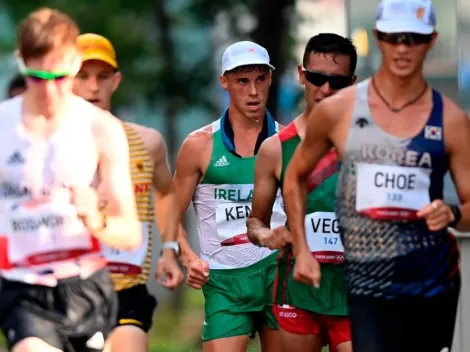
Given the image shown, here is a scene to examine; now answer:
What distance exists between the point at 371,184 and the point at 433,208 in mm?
360

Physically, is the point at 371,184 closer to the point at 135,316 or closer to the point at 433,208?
the point at 433,208

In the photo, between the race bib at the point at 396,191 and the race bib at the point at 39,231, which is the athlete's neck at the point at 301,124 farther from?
the race bib at the point at 39,231

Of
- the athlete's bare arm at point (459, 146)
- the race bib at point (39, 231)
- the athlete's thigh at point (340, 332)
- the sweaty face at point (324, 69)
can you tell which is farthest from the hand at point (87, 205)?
the athlete's thigh at point (340, 332)

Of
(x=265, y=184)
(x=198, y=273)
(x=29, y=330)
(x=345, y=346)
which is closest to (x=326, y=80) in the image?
(x=265, y=184)

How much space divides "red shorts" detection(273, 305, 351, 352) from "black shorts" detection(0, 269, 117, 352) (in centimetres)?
165

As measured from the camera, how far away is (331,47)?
915 centimetres

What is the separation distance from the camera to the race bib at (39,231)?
746cm

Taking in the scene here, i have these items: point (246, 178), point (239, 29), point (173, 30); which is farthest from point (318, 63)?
point (173, 30)

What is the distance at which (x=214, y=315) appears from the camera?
997 centimetres

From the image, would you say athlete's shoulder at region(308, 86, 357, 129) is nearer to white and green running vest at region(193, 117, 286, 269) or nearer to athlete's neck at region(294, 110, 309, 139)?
athlete's neck at region(294, 110, 309, 139)

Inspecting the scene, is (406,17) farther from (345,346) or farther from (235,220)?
(235,220)

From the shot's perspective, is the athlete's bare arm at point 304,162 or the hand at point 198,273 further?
the hand at point 198,273

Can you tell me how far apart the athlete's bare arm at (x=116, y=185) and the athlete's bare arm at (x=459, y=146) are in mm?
1518

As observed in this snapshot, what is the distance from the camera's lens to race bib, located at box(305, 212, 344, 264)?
8906 mm
